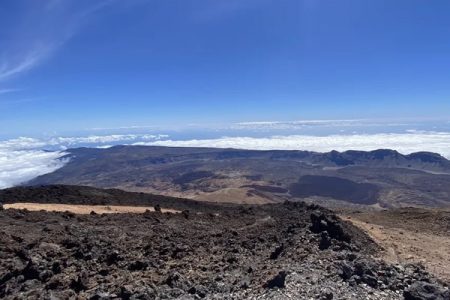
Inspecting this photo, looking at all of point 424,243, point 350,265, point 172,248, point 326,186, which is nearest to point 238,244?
point 172,248

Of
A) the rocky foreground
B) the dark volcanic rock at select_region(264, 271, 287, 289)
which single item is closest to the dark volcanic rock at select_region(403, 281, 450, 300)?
the rocky foreground

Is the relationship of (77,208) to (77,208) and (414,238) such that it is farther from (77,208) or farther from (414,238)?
(414,238)

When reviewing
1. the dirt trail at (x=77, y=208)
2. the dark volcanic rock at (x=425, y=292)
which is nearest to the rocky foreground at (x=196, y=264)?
the dark volcanic rock at (x=425, y=292)

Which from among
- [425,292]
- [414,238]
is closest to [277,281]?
[425,292]

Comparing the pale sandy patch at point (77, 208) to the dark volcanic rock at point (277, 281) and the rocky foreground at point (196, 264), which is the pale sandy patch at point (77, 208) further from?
the dark volcanic rock at point (277, 281)

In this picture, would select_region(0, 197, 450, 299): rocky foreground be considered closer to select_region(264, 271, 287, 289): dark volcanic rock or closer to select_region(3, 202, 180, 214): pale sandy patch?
select_region(264, 271, 287, 289): dark volcanic rock

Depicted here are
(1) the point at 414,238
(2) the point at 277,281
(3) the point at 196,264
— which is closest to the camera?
(2) the point at 277,281

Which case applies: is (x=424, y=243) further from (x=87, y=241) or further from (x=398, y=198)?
(x=398, y=198)
